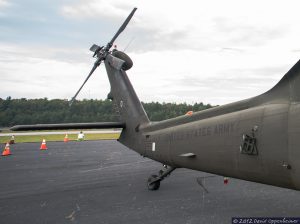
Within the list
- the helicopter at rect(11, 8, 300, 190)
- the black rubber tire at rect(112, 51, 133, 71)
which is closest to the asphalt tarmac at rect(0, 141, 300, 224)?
the helicopter at rect(11, 8, 300, 190)

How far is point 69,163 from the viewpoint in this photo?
16172 mm

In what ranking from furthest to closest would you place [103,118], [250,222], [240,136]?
[103,118], [250,222], [240,136]

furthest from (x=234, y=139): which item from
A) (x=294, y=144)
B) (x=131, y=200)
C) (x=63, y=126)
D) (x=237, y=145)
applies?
(x=63, y=126)

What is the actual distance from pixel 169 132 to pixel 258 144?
10.2 ft

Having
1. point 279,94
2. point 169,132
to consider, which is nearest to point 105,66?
point 169,132

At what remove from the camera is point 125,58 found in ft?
33.0

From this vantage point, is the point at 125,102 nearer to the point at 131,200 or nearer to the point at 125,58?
the point at 125,58

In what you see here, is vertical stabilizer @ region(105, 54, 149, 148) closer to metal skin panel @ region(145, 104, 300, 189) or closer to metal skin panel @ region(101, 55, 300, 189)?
metal skin panel @ region(101, 55, 300, 189)

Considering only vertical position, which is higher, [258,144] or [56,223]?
[258,144]

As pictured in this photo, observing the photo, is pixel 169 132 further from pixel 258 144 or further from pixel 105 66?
pixel 105 66

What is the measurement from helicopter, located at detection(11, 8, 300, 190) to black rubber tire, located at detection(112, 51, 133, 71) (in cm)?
230

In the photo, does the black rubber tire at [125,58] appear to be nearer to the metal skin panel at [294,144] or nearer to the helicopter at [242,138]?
the helicopter at [242,138]

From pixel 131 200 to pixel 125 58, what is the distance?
470cm

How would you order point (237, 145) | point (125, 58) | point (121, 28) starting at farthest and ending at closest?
point (125, 58)
point (121, 28)
point (237, 145)
